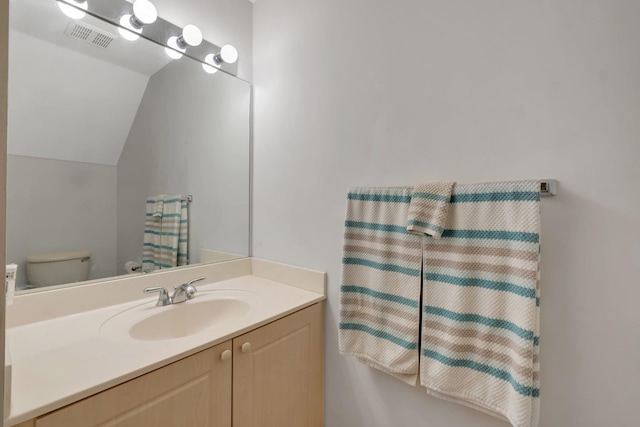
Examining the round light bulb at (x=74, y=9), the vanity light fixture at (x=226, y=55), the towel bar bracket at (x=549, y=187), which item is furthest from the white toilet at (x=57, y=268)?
the towel bar bracket at (x=549, y=187)

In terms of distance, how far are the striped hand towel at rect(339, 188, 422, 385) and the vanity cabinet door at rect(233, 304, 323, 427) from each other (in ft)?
0.60

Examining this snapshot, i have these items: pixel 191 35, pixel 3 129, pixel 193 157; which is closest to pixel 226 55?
pixel 191 35

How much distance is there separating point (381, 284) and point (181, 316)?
33.1 inches

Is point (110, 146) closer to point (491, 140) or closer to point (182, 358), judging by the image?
point (182, 358)

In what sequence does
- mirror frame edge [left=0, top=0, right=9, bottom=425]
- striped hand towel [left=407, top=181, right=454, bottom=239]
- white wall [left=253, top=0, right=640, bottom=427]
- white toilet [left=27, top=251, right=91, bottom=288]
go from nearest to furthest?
mirror frame edge [left=0, top=0, right=9, bottom=425] < white wall [left=253, top=0, right=640, bottom=427] < striped hand towel [left=407, top=181, right=454, bottom=239] < white toilet [left=27, top=251, right=91, bottom=288]

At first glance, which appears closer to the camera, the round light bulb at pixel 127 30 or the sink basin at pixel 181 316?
the sink basin at pixel 181 316

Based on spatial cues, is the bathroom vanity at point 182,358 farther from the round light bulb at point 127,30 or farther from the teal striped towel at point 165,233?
the round light bulb at point 127,30

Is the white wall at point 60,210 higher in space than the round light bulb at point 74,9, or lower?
lower

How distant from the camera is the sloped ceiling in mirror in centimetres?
96

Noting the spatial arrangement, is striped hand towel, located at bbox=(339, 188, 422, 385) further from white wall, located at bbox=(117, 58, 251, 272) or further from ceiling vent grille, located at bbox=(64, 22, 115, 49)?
ceiling vent grille, located at bbox=(64, 22, 115, 49)

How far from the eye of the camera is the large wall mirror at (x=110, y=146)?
3.20 feet

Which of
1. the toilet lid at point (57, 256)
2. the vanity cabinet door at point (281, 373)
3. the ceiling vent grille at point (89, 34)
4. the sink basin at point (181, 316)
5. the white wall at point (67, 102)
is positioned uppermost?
the ceiling vent grille at point (89, 34)

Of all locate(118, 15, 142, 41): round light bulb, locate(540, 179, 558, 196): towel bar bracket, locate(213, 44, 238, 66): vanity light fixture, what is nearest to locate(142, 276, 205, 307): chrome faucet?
locate(118, 15, 142, 41): round light bulb

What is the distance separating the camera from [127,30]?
3.87 ft
